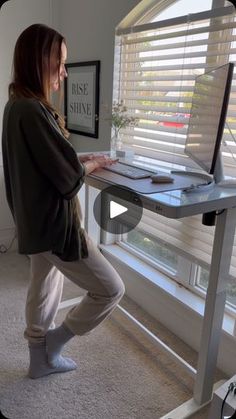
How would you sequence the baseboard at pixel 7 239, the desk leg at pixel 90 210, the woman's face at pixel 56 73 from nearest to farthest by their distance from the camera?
the woman's face at pixel 56 73, the desk leg at pixel 90 210, the baseboard at pixel 7 239

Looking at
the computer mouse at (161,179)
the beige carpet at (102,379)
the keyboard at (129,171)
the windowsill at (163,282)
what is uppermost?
the computer mouse at (161,179)

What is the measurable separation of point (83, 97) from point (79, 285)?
59.2 inches

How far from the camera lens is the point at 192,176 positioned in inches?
61.3

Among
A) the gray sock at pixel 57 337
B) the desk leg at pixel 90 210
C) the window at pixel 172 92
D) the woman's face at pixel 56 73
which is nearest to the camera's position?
the woman's face at pixel 56 73

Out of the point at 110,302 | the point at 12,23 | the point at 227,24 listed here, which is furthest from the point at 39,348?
the point at 12,23

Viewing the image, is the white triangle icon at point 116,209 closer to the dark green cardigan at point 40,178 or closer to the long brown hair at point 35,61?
the dark green cardigan at point 40,178

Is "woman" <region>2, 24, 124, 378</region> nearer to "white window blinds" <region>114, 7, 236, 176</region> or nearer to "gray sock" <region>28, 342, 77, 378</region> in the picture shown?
"gray sock" <region>28, 342, 77, 378</region>

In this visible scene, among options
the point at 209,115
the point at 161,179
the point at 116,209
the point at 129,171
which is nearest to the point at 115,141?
the point at 116,209

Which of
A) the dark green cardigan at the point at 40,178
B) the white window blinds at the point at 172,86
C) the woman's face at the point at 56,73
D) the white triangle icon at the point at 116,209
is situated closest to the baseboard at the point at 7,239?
the white triangle icon at the point at 116,209

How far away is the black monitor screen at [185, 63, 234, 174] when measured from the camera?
1.12 meters

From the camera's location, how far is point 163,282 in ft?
6.91

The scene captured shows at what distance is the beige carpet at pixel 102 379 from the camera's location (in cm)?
146

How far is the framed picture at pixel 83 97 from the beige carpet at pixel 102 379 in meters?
1.29

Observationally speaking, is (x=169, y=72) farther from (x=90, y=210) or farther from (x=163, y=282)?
(x=163, y=282)
